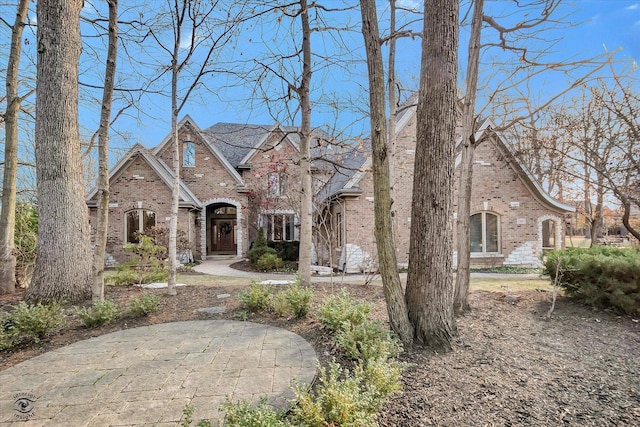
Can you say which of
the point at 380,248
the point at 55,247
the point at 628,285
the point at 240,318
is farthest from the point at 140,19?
the point at 628,285

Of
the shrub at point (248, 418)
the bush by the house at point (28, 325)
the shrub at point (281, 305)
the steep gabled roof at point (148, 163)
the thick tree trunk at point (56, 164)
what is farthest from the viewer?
the steep gabled roof at point (148, 163)

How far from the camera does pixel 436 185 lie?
151 inches

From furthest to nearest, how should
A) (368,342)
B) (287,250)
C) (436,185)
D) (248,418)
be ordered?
(287,250), (436,185), (368,342), (248,418)

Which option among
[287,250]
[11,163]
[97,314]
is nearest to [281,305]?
[97,314]

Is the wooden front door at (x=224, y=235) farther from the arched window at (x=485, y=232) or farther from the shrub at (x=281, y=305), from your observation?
the shrub at (x=281, y=305)

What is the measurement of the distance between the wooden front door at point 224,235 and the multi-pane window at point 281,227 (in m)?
2.29

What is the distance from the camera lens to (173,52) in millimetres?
7305

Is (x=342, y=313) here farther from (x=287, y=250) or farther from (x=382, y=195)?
(x=287, y=250)

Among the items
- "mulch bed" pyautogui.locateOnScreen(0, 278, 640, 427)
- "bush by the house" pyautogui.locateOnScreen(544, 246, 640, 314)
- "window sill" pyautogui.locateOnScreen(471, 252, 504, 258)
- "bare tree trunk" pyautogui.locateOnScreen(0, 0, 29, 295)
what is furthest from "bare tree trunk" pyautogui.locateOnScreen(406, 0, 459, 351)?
"window sill" pyautogui.locateOnScreen(471, 252, 504, 258)

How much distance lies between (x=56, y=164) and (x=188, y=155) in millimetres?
12233

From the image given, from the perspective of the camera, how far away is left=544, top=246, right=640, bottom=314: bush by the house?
5.52m

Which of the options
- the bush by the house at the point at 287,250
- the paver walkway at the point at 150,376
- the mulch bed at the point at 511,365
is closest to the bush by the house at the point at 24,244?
the mulch bed at the point at 511,365

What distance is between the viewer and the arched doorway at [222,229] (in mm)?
18453

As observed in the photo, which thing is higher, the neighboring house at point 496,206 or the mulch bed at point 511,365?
the neighboring house at point 496,206
